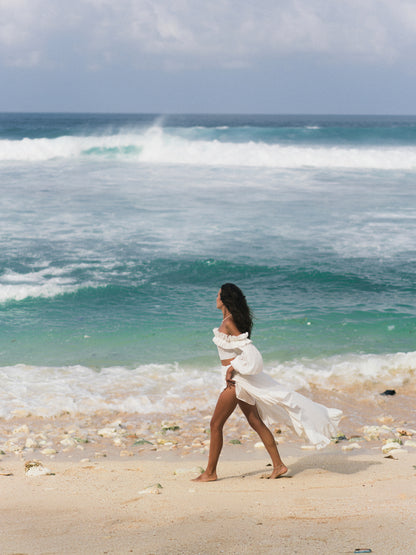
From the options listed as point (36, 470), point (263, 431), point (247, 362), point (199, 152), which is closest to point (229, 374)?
point (247, 362)

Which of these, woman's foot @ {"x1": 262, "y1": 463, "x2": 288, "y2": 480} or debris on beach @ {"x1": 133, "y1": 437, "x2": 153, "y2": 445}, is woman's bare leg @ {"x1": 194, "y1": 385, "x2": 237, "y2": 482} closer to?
woman's foot @ {"x1": 262, "y1": 463, "x2": 288, "y2": 480}

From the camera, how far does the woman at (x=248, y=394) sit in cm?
509

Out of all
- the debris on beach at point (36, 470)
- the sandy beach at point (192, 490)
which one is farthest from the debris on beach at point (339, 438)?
the debris on beach at point (36, 470)

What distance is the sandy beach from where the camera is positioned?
3922 millimetres

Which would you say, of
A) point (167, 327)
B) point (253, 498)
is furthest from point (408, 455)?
point (167, 327)

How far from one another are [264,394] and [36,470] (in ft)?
6.97

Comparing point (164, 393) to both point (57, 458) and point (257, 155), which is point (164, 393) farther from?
point (257, 155)

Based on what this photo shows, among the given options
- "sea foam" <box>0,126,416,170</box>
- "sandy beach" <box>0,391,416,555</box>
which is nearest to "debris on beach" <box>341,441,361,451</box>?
"sandy beach" <box>0,391,416,555</box>

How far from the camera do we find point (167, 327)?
1037 centimetres

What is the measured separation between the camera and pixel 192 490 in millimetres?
4988

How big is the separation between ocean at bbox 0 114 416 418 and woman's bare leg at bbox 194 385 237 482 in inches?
95.1

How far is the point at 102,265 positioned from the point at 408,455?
29.9 feet

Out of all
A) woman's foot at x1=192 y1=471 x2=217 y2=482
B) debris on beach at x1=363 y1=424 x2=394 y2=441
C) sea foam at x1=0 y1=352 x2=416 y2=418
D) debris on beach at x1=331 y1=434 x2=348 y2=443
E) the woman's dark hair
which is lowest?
debris on beach at x1=331 y1=434 x2=348 y2=443

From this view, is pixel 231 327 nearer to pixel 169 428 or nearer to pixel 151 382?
pixel 169 428
